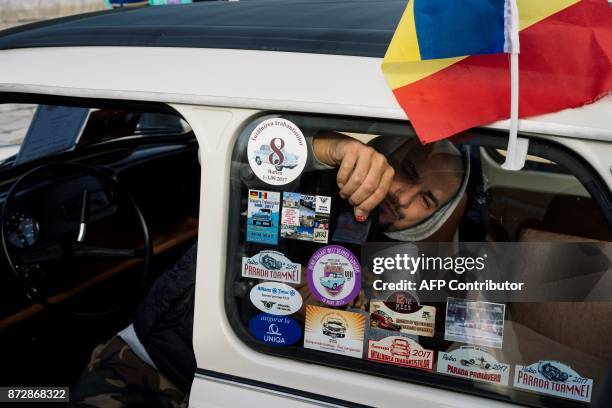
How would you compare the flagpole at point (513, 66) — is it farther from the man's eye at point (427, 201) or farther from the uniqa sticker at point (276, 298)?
the uniqa sticker at point (276, 298)

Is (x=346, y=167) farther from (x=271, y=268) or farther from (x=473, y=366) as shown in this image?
(x=473, y=366)

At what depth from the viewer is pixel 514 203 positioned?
2.28 meters

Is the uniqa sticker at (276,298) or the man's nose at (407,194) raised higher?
the man's nose at (407,194)

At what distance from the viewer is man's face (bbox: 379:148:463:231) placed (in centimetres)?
156

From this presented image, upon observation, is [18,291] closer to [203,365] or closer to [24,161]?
[24,161]

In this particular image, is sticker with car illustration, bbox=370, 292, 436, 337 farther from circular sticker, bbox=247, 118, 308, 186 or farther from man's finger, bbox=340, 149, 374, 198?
circular sticker, bbox=247, 118, 308, 186

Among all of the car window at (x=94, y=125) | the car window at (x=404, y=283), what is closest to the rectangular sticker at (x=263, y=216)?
the car window at (x=404, y=283)

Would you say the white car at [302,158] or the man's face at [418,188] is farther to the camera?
the man's face at [418,188]

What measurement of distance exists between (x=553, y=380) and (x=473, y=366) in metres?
0.17

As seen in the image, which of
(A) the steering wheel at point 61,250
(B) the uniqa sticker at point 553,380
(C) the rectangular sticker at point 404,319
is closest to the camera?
(B) the uniqa sticker at point 553,380

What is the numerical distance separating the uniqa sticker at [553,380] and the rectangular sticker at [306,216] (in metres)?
0.53

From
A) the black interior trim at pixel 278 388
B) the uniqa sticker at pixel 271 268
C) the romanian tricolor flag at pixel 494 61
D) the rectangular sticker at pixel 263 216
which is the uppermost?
the romanian tricolor flag at pixel 494 61

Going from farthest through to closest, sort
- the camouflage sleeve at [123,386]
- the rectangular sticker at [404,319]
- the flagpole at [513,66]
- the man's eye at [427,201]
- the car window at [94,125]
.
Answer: the car window at [94,125]
the camouflage sleeve at [123,386]
the man's eye at [427,201]
the rectangular sticker at [404,319]
the flagpole at [513,66]

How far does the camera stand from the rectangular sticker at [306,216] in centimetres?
154
